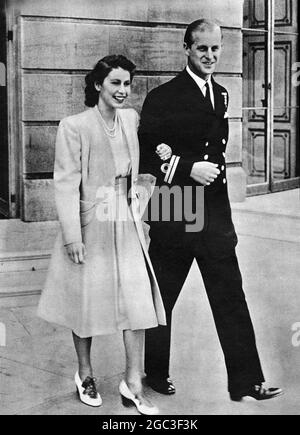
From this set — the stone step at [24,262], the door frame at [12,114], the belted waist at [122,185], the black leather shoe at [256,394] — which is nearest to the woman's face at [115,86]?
the belted waist at [122,185]

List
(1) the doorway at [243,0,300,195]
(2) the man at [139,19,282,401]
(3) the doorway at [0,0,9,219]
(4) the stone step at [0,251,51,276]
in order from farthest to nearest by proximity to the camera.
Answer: (1) the doorway at [243,0,300,195] < (3) the doorway at [0,0,9,219] < (4) the stone step at [0,251,51,276] < (2) the man at [139,19,282,401]

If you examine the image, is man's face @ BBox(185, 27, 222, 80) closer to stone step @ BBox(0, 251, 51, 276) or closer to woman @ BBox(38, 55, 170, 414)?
woman @ BBox(38, 55, 170, 414)

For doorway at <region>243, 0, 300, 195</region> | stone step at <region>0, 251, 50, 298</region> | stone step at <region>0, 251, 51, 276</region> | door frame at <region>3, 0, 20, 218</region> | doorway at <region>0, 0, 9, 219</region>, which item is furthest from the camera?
doorway at <region>243, 0, 300, 195</region>

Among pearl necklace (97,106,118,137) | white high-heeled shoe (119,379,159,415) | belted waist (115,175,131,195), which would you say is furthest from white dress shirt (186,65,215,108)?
white high-heeled shoe (119,379,159,415)

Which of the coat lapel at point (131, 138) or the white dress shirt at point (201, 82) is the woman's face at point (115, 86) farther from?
the white dress shirt at point (201, 82)

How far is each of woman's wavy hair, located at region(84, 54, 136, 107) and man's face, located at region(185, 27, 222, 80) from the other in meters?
0.32

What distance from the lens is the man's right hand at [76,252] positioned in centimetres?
313

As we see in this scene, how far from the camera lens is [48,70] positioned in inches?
210

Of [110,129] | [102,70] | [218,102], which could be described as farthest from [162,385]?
[102,70]

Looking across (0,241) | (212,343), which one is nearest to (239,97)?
(0,241)

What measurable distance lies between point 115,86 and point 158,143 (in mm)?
349

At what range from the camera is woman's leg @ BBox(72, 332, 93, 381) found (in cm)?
326
